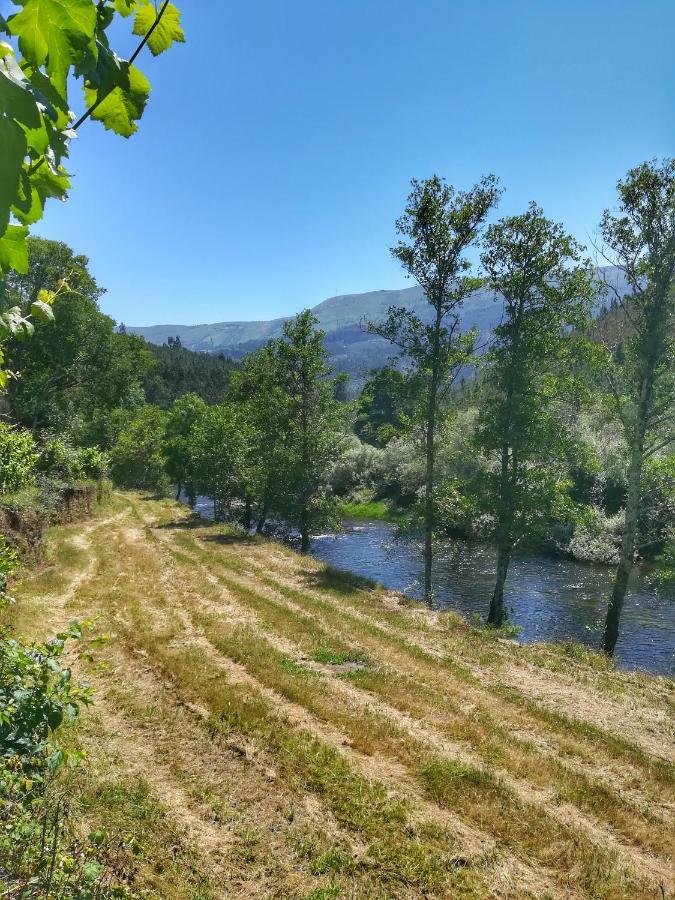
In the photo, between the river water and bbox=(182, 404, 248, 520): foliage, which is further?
bbox=(182, 404, 248, 520): foliage

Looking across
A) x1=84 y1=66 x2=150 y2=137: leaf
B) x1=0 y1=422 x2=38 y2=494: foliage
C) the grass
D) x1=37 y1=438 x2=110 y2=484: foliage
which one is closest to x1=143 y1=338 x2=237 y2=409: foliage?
the grass

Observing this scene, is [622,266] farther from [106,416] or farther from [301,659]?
[106,416]

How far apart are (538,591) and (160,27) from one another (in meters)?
27.1

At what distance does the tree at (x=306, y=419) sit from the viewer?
92.3 ft

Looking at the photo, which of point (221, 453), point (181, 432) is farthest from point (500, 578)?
point (181, 432)

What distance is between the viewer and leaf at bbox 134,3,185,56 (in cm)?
136

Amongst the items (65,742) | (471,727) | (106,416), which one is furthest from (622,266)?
(106,416)

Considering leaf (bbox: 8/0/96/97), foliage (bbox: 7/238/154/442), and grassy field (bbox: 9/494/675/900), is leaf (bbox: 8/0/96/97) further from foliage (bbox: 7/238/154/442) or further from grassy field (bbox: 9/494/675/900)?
foliage (bbox: 7/238/154/442)

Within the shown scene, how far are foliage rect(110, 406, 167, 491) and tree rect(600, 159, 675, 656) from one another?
43.6m

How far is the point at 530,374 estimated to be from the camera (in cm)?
1736

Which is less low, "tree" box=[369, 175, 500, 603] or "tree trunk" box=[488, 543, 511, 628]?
"tree" box=[369, 175, 500, 603]

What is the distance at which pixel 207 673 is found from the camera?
962 centimetres

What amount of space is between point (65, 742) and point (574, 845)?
21.3 feet

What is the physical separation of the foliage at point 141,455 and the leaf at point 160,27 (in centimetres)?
5213
